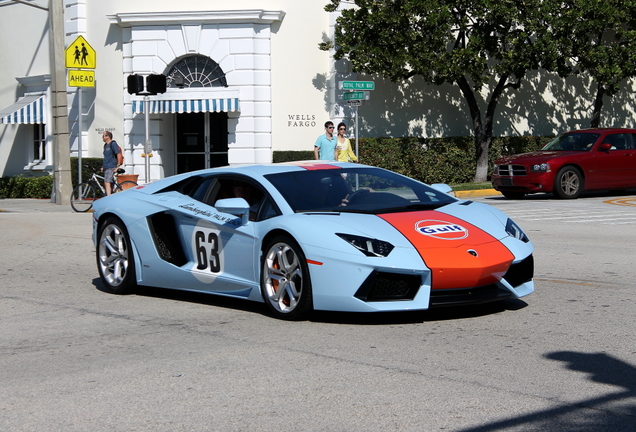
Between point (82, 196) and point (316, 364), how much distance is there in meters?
15.5

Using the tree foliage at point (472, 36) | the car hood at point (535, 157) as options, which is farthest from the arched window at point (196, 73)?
the car hood at point (535, 157)

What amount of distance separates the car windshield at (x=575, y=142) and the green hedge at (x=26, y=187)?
49.1ft

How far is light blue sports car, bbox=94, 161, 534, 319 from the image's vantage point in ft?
21.9

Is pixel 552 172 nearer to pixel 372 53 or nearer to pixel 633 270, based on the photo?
pixel 372 53

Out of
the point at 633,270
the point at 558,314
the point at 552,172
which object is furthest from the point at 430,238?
the point at 552,172

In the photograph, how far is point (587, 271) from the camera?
9.50 meters

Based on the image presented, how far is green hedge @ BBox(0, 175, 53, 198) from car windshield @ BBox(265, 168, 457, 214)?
21.2 meters

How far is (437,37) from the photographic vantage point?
24.8m

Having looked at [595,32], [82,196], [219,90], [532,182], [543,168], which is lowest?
[82,196]

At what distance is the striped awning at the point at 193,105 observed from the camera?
86.5ft

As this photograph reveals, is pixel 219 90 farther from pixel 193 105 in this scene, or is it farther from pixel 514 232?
pixel 514 232

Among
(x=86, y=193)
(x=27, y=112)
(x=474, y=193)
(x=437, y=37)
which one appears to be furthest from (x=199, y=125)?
(x=474, y=193)

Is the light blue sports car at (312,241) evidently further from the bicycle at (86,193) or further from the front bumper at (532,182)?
the front bumper at (532,182)

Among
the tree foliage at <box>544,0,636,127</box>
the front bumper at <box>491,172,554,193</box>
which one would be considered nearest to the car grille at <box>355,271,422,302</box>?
the front bumper at <box>491,172,554,193</box>
